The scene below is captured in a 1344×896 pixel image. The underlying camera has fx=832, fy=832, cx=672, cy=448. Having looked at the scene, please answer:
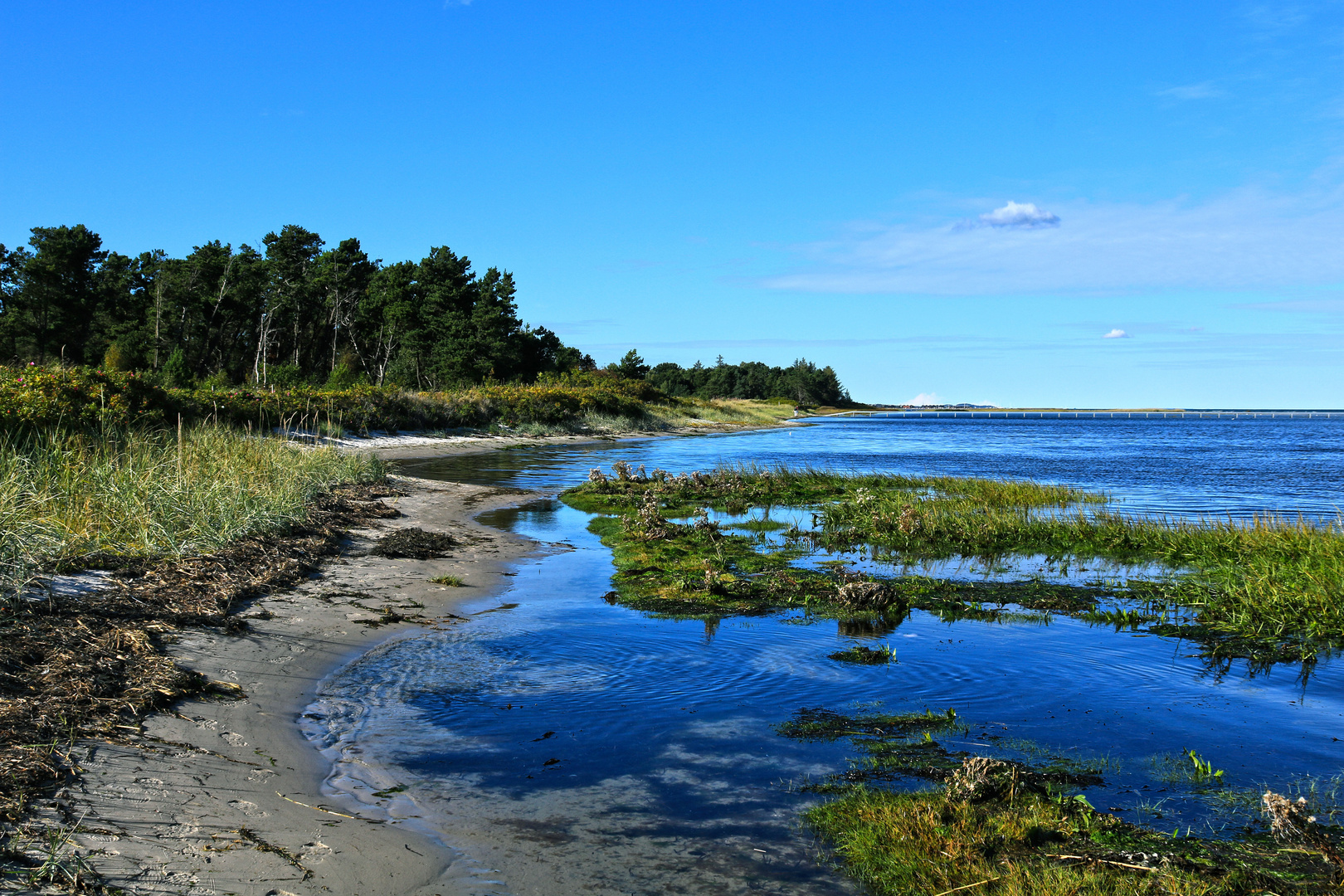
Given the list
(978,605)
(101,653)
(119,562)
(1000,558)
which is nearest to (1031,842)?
(101,653)

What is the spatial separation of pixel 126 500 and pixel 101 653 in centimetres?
499

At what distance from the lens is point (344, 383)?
166 ft

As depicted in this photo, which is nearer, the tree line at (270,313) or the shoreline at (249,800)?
the shoreline at (249,800)

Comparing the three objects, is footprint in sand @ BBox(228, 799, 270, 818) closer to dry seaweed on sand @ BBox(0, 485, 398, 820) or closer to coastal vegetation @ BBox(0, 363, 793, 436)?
dry seaweed on sand @ BBox(0, 485, 398, 820)

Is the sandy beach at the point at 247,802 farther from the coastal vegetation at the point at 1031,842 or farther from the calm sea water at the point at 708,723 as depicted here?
the coastal vegetation at the point at 1031,842

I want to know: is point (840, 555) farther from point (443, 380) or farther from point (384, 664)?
point (443, 380)

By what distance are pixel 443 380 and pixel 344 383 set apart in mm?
18656

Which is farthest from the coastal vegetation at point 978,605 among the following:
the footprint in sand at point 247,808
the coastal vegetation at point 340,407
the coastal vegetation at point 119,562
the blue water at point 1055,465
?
the coastal vegetation at point 340,407

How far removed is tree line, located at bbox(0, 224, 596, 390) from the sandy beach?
2110 inches

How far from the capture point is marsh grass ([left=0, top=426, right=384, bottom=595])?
27.6ft

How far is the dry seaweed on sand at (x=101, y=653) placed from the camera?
15.8 feet

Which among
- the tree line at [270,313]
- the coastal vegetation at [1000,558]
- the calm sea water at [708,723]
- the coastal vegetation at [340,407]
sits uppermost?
the tree line at [270,313]

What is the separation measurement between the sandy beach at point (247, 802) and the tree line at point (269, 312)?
53.6 m

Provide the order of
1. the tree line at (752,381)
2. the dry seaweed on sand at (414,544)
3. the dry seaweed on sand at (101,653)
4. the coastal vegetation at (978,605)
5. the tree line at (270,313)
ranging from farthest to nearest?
the tree line at (752,381)
the tree line at (270,313)
the dry seaweed on sand at (414,544)
the dry seaweed on sand at (101,653)
the coastal vegetation at (978,605)
